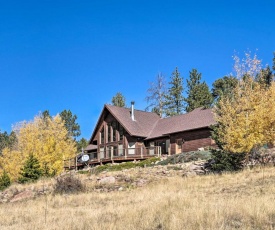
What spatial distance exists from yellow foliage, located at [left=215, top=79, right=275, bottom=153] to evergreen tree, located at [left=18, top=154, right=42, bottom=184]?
15.5 m

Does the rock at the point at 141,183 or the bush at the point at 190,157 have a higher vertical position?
the bush at the point at 190,157

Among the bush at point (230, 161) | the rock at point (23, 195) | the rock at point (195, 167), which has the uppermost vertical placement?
the bush at point (230, 161)

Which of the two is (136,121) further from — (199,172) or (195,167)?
(199,172)

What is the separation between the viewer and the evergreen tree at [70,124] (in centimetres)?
6662

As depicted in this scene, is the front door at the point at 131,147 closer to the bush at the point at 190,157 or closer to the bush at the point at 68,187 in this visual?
the bush at the point at 190,157

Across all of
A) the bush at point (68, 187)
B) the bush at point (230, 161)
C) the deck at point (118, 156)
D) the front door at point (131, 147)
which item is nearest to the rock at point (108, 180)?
the bush at point (68, 187)

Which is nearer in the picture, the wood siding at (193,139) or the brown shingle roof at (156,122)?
the wood siding at (193,139)

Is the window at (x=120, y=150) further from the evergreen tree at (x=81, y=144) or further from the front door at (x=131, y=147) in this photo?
the evergreen tree at (x=81, y=144)

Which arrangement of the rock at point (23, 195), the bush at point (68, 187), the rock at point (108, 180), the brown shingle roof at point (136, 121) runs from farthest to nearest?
the brown shingle roof at point (136, 121), the rock at point (108, 180), the rock at point (23, 195), the bush at point (68, 187)

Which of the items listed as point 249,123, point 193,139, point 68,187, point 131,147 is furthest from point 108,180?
point 131,147

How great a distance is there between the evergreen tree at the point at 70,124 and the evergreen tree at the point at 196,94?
22723 mm

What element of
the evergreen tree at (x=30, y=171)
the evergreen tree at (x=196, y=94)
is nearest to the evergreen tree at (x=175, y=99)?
the evergreen tree at (x=196, y=94)

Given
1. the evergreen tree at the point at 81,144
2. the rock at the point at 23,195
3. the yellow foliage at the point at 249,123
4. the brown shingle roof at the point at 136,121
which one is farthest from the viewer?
the evergreen tree at the point at 81,144

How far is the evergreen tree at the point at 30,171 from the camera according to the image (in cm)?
2819
